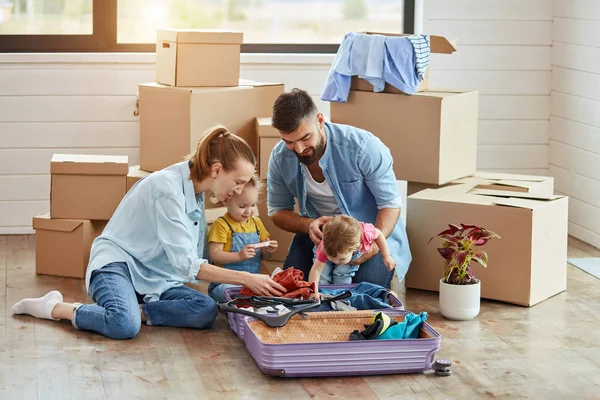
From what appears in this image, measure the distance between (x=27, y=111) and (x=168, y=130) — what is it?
1.04 m

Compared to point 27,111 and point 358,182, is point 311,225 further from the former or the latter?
point 27,111

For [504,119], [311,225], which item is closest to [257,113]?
[311,225]

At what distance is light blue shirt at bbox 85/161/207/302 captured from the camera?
325 centimetres

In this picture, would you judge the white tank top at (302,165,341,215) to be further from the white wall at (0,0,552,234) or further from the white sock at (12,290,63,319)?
the white wall at (0,0,552,234)

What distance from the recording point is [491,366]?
2984 millimetres

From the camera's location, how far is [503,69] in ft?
16.9

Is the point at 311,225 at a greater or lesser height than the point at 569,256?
greater

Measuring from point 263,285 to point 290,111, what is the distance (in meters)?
0.60

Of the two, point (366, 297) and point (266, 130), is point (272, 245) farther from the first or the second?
point (266, 130)

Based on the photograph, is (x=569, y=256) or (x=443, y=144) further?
(x=569, y=256)

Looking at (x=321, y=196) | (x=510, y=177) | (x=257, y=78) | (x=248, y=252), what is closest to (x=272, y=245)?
(x=248, y=252)

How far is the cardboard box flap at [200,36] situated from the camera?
4.11 meters

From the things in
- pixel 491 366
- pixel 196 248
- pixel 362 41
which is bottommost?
pixel 491 366

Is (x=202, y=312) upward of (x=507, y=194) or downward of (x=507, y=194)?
downward
